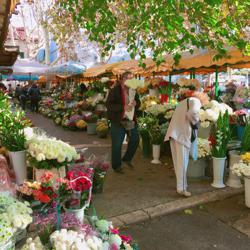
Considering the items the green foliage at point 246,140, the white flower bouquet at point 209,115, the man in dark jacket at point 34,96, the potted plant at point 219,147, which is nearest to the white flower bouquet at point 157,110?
the white flower bouquet at point 209,115

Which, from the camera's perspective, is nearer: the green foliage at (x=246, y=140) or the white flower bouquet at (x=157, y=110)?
the green foliage at (x=246, y=140)

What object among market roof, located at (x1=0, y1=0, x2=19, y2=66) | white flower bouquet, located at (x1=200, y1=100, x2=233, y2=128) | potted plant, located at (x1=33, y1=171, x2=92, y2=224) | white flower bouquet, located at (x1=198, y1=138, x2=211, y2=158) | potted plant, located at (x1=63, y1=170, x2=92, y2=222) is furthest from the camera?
white flower bouquet, located at (x1=200, y1=100, x2=233, y2=128)

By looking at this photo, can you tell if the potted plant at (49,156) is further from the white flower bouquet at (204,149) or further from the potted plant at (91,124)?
the potted plant at (91,124)

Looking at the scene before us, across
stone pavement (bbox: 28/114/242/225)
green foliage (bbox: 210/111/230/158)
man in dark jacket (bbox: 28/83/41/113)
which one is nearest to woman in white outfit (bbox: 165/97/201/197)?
stone pavement (bbox: 28/114/242/225)

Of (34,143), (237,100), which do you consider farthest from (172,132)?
(237,100)

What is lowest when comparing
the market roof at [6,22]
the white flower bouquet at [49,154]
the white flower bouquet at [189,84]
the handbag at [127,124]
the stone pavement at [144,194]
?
the stone pavement at [144,194]

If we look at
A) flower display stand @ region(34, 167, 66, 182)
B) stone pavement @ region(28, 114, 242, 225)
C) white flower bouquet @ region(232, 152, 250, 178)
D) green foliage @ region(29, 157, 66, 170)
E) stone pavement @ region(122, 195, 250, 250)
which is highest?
green foliage @ region(29, 157, 66, 170)

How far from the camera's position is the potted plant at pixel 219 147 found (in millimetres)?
5172

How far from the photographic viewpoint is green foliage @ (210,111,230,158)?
16.9ft

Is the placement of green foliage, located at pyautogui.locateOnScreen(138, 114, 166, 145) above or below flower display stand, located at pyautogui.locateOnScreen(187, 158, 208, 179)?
above

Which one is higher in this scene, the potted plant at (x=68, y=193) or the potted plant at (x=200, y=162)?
the potted plant at (x=68, y=193)

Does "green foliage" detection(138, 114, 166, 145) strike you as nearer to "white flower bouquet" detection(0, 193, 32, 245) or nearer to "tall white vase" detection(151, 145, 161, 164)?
"tall white vase" detection(151, 145, 161, 164)

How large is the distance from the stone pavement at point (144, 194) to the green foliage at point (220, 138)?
0.61m

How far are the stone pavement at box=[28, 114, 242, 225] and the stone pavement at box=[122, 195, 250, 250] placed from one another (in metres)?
0.16
